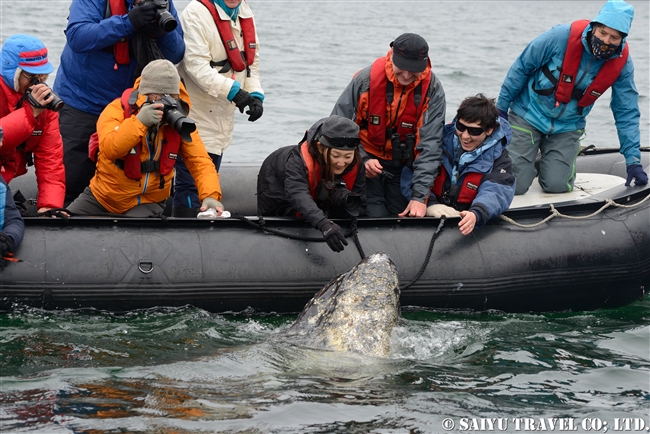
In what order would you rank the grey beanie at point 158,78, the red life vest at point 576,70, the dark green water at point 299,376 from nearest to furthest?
the dark green water at point 299,376
the grey beanie at point 158,78
the red life vest at point 576,70

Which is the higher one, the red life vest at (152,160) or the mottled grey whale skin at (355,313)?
the red life vest at (152,160)

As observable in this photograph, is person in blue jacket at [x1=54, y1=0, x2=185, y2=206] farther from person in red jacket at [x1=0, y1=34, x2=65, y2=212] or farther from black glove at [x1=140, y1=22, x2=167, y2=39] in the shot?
person in red jacket at [x1=0, y1=34, x2=65, y2=212]

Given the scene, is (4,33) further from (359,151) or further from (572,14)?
(572,14)

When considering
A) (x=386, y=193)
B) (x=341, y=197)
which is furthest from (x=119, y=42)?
(x=386, y=193)

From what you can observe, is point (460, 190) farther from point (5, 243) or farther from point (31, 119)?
point (5, 243)

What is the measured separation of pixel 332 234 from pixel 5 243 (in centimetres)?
219

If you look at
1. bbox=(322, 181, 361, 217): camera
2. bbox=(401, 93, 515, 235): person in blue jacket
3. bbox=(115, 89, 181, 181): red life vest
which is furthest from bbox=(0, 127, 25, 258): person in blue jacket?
bbox=(401, 93, 515, 235): person in blue jacket

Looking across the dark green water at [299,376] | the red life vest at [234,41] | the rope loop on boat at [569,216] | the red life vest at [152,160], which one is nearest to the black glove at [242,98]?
the red life vest at [234,41]

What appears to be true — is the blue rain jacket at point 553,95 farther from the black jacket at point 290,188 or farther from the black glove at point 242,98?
the black glove at point 242,98

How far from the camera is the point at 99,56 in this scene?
6816 millimetres

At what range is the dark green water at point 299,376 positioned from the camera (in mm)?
4844

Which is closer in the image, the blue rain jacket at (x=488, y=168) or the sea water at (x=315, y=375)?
the sea water at (x=315, y=375)

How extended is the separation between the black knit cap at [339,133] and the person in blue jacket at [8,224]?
214 cm

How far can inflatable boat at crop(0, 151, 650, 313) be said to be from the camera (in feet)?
20.3
